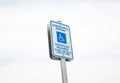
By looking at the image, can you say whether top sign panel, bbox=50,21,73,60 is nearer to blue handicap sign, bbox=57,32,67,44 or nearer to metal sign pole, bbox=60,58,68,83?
blue handicap sign, bbox=57,32,67,44

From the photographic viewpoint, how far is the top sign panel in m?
12.0

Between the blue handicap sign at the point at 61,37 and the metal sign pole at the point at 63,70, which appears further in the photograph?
the blue handicap sign at the point at 61,37

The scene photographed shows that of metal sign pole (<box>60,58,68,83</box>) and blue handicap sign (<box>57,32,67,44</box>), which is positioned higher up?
blue handicap sign (<box>57,32,67,44</box>)

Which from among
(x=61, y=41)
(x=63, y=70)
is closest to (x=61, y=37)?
(x=61, y=41)

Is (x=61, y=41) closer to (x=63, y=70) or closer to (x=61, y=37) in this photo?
(x=61, y=37)

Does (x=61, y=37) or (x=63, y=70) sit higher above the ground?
(x=61, y=37)

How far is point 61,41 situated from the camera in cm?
1221

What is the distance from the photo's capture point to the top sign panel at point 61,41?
12.0 metres

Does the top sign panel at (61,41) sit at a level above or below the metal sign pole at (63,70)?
above

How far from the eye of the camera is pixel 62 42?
40.2 feet

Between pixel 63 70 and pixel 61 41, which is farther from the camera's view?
pixel 61 41

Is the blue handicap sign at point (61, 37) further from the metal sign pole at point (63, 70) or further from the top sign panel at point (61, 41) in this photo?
the metal sign pole at point (63, 70)

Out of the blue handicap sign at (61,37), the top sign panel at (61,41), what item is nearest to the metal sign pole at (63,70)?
the top sign panel at (61,41)

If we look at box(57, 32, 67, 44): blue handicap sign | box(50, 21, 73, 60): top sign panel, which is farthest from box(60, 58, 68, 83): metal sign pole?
box(57, 32, 67, 44): blue handicap sign
